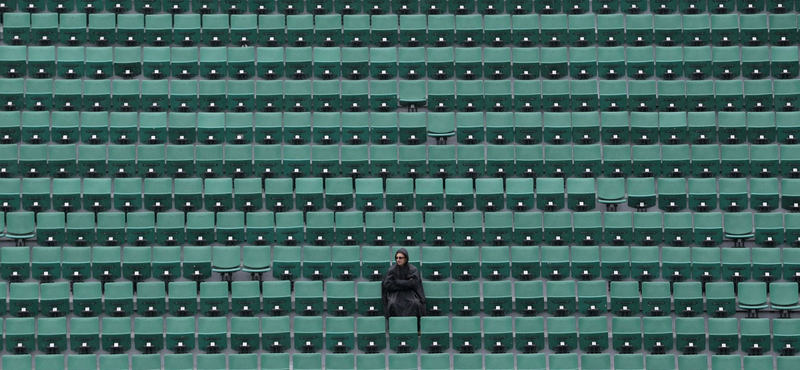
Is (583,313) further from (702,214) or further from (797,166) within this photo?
(797,166)

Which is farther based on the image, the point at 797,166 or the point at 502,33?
the point at 502,33

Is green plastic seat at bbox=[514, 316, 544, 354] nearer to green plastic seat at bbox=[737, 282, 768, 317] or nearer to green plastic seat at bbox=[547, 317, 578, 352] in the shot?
green plastic seat at bbox=[547, 317, 578, 352]

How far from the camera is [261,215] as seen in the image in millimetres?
12250

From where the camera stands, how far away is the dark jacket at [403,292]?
11297mm

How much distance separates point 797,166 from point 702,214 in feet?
4.04

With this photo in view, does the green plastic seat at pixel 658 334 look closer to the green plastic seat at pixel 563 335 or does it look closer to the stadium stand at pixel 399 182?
the stadium stand at pixel 399 182

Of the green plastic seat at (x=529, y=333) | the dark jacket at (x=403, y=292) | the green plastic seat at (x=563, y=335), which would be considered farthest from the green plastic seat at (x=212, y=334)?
the green plastic seat at (x=563, y=335)

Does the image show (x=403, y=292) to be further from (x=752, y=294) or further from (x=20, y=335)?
(x=20, y=335)

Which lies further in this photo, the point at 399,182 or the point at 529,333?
the point at 399,182

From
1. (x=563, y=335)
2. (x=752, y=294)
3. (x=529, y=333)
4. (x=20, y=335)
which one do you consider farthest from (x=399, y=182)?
(x=20, y=335)

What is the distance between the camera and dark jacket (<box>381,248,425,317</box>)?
1130 centimetres

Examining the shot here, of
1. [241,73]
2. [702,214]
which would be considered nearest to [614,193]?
[702,214]

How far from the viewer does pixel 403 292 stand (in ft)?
37.5

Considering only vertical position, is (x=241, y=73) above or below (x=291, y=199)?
above
